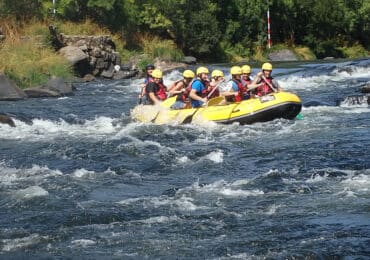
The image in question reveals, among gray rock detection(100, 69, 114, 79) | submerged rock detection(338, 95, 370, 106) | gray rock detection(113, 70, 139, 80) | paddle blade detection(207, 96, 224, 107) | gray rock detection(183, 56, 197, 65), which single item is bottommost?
gray rock detection(183, 56, 197, 65)

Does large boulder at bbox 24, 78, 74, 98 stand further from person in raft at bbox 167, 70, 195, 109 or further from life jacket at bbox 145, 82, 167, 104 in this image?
person in raft at bbox 167, 70, 195, 109

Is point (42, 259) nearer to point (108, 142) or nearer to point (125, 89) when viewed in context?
point (108, 142)

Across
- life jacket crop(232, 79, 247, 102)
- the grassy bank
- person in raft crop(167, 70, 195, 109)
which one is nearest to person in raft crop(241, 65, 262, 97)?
life jacket crop(232, 79, 247, 102)

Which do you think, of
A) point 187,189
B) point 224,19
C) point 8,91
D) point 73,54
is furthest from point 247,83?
point 224,19

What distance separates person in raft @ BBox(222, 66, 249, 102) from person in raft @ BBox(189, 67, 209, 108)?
0.51m

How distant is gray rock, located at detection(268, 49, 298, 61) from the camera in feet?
102

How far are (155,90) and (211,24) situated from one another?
1634 cm

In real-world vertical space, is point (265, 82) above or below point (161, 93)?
above

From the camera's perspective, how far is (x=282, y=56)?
31.5 meters

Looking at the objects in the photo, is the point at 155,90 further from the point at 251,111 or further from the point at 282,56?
the point at 282,56

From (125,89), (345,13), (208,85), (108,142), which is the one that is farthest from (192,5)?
(108,142)

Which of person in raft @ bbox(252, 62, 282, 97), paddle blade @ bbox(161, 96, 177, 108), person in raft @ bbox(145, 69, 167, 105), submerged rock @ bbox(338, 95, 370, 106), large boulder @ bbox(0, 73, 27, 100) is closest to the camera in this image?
person in raft @ bbox(252, 62, 282, 97)

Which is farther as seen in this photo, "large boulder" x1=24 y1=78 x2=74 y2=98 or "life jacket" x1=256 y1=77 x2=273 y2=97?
"large boulder" x1=24 y1=78 x2=74 y2=98

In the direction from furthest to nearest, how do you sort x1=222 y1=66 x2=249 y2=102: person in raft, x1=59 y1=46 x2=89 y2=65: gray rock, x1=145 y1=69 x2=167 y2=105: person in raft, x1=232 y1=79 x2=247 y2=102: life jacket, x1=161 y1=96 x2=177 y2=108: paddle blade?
x1=59 y1=46 x2=89 y2=65: gray rock < x1=145 y1=69 x2=167 y2=105: person in raft < x1=161 y1=96 x2=177 y2=108: paddle blade < x1=232 y1=79 x2=247 y2=102: life jacket < x1=222 y1=66 x2=249 y2=102: person in raft
